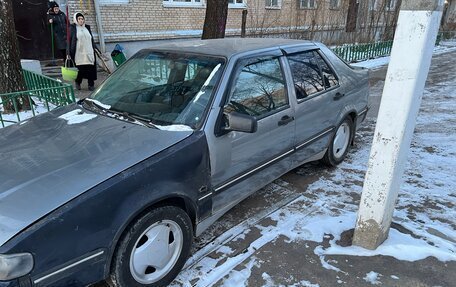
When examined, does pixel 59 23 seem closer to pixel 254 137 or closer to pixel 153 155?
pixel 254 137

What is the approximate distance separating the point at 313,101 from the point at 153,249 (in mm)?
2279

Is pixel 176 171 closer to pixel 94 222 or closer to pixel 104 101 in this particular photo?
pixel 94 222

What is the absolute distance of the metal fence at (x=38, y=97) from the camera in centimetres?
561

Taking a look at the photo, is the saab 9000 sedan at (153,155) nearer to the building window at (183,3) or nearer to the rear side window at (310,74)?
the rear side window at (310,74)

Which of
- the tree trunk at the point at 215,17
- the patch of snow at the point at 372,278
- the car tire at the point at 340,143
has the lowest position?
the patch of snow at the point at 372,278

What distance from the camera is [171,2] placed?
12.2m

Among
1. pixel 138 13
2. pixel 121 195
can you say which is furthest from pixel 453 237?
pixel 138 13

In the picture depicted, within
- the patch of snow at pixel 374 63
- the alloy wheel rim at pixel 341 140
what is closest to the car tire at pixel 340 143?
the alloy wheel rim at pixel 341 140

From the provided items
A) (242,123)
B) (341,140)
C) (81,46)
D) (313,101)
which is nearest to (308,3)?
(81,46)

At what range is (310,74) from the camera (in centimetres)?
397

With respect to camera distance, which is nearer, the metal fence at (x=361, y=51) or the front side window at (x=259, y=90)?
the front side window at (x=259, y=90)

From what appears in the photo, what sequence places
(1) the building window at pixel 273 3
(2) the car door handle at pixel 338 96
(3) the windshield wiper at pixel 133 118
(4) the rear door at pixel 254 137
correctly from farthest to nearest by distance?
(1) the building window at pixel 273 3 < (2) the car door handle at pixel 338 96 < (4) the rear door at pixel 254 137 < (3) the windshield wiper at pixel 133 118

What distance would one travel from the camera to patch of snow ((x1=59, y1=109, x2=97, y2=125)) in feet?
9.76

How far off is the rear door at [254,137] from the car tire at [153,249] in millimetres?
431
